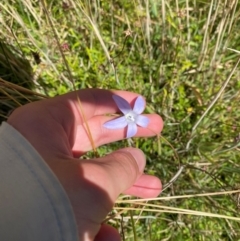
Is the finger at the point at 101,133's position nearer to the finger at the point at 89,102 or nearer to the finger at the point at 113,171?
the finger at the point at 89,102

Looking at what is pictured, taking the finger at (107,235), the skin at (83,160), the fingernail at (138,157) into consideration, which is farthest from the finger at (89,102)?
the finger at (107,235)

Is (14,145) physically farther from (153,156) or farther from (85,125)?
(153,156)

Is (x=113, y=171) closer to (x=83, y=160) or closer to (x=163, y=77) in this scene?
(x=83, y=160)

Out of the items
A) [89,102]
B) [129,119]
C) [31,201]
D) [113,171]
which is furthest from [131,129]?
[31,201]

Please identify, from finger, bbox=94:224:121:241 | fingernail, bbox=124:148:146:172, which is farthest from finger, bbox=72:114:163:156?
finger, bbox=94:224:121:241

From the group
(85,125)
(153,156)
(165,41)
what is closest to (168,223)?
(153,156)

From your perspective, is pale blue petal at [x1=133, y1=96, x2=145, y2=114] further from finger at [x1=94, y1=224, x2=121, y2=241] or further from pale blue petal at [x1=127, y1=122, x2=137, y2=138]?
finger at [x1=94, y1=224, x2=121, y2=241]
